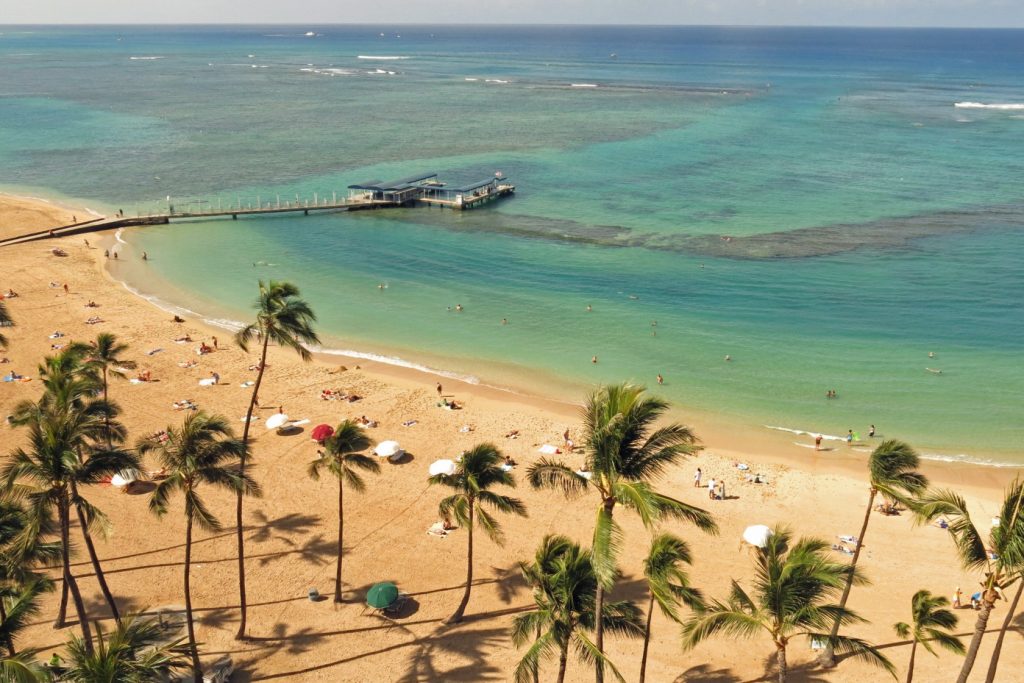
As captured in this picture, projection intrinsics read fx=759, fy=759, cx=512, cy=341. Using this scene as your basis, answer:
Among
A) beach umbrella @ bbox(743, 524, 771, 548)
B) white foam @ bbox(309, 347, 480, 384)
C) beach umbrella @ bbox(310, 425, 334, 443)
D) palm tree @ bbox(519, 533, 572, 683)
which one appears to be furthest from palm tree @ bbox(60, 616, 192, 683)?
white foam @ bbox(309, 347, 480, 384)

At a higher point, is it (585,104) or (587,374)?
(585,104)

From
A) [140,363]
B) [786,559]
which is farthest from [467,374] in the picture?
[786,559]

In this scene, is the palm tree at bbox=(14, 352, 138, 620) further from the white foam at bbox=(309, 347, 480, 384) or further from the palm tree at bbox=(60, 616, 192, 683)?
the white foam at bbox=(309, 347, 480, 384)

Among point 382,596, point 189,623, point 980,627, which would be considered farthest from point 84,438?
point 980,627

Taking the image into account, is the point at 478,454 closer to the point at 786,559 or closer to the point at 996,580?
the point at 786,559

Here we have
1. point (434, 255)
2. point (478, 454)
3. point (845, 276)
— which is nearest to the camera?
point (478, 454)

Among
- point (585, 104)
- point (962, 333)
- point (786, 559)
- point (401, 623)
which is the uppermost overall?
point (585, 104)

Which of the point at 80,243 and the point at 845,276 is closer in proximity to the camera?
the point at 845,276

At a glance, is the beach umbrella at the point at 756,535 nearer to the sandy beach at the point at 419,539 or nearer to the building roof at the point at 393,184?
the sandy beach at the point at 419,539
